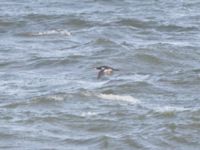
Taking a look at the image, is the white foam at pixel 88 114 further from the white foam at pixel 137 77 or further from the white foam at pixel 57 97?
the white foam at pixel 137 77

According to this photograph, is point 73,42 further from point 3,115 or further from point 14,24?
point 3,115

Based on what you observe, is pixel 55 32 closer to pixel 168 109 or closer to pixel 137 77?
pixel 137 77

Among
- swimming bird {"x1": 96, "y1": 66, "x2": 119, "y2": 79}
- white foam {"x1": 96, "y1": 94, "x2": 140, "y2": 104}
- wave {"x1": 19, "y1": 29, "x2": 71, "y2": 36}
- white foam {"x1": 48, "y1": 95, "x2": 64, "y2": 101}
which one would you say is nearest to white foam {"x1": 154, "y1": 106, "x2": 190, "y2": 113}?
white foam {"x1": 96, "y1": 94, "x2": 140, "y2": 104}

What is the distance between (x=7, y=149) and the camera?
14008mm

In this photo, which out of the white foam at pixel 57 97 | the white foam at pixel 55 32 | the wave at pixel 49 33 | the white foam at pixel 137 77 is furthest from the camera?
the white foam at pixel 55 32

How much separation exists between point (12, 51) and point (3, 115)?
238 inches

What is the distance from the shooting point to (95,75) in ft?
62.6

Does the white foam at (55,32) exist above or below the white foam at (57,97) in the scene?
below

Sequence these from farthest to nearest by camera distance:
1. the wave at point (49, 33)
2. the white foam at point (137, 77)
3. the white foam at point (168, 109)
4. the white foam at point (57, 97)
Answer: the wave at point (49, 33) < the white foam at point (137, 77) < the white foam at point (57, 97) < the white foam at point (168, 109)

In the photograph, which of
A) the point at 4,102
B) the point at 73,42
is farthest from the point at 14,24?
the point at 4,102

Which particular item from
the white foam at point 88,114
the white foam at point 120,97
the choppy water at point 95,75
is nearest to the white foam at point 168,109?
the choppy water at point 95,75

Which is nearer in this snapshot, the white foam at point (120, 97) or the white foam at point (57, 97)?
the white foam at point (120, 97)

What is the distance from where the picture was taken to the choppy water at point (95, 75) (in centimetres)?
1473

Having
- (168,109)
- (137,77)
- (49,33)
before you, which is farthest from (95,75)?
(49,33)
